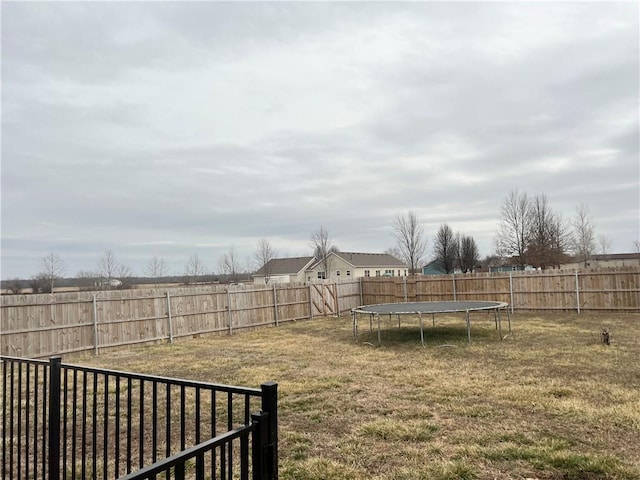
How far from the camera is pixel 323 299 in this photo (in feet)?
57.0

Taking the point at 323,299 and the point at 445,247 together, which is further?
the point at 445,247

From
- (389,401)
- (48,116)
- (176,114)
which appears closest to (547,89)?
(389,401)

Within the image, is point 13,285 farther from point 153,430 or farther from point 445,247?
point 445,247

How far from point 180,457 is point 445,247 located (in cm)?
4846

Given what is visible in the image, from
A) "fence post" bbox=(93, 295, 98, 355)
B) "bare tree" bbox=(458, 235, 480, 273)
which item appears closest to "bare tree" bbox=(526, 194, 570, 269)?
"bare tree" bbox=(458, 235, 480, 273)

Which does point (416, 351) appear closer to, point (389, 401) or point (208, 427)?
point (389, 401)

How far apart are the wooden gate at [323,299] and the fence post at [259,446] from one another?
15.1 metres

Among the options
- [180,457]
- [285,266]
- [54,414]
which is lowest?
[54,414]

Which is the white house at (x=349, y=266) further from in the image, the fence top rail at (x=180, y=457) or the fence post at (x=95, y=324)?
the fence top rail at (x=180, y=457)

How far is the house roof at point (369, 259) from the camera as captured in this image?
46469 mm

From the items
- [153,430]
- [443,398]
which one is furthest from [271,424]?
[443,398]

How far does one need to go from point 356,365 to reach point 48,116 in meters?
9.09

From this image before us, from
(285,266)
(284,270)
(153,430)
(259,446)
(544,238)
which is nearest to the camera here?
(259,446)

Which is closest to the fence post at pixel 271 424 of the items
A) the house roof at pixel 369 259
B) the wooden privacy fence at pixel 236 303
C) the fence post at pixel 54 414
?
the fence post at pixel 54 414
